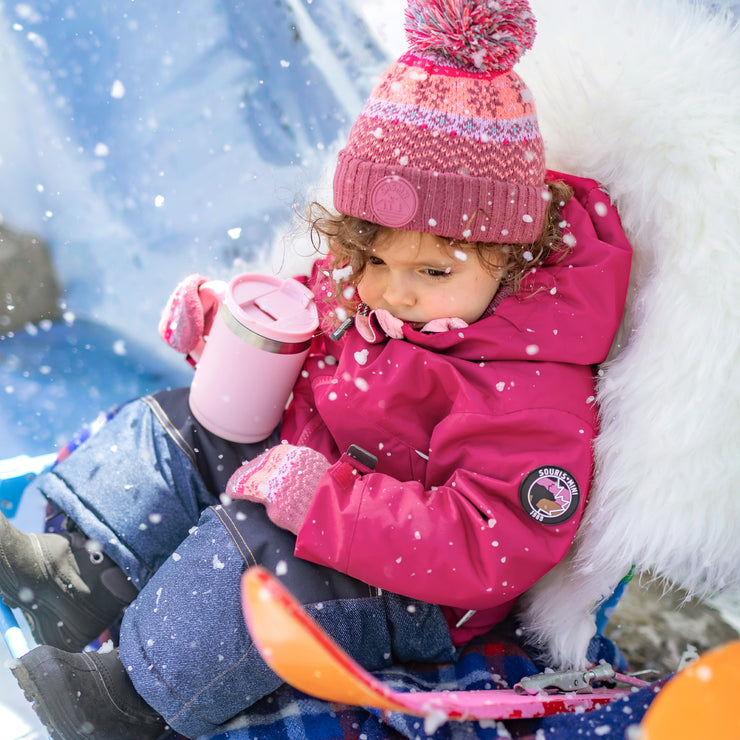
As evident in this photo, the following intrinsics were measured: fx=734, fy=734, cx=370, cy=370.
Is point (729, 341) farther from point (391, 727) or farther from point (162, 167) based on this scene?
A: point (162, 167)

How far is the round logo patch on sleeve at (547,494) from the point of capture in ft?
3.04

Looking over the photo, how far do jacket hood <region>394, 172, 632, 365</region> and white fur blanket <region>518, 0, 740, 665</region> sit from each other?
33 millimetres

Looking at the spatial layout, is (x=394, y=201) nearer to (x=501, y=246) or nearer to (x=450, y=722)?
(x=501, y=246)

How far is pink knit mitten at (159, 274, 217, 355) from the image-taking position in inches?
50.9

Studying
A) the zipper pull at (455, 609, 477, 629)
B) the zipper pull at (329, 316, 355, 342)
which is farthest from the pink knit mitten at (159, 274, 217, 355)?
the zipper pull at (455, 609, 477, 629)

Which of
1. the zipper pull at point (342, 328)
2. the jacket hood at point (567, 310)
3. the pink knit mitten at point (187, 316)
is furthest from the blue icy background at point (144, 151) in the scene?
the jacket hood at point (567, 310)

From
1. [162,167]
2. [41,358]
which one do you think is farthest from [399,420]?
[41,358]

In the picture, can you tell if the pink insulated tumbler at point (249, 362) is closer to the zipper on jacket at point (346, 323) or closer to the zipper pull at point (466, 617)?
the zipper on jacket at point (346, 323)

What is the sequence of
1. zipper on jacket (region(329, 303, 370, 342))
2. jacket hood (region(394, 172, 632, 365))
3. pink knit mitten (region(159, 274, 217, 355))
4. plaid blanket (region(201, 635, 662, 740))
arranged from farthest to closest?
pink knit mitten (region(159, 274, 217, 355))
zipper on jacket (region(329, 303, 370, 342))
jacket hood (region(394, 172, 632, 365))
plaid blanket (region(201, 635, 662, 740))

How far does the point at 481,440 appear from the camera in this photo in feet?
3.21

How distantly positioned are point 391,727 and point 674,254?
70 cm

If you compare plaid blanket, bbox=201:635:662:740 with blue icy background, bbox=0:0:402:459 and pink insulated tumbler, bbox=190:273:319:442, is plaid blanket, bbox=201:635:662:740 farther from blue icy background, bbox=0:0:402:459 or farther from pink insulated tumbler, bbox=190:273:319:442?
blue icy background, bbox=0:0:402:459

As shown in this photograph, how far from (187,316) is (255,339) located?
0.70 ft

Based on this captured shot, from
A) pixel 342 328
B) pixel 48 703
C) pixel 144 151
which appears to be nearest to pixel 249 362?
pixel 342 328
